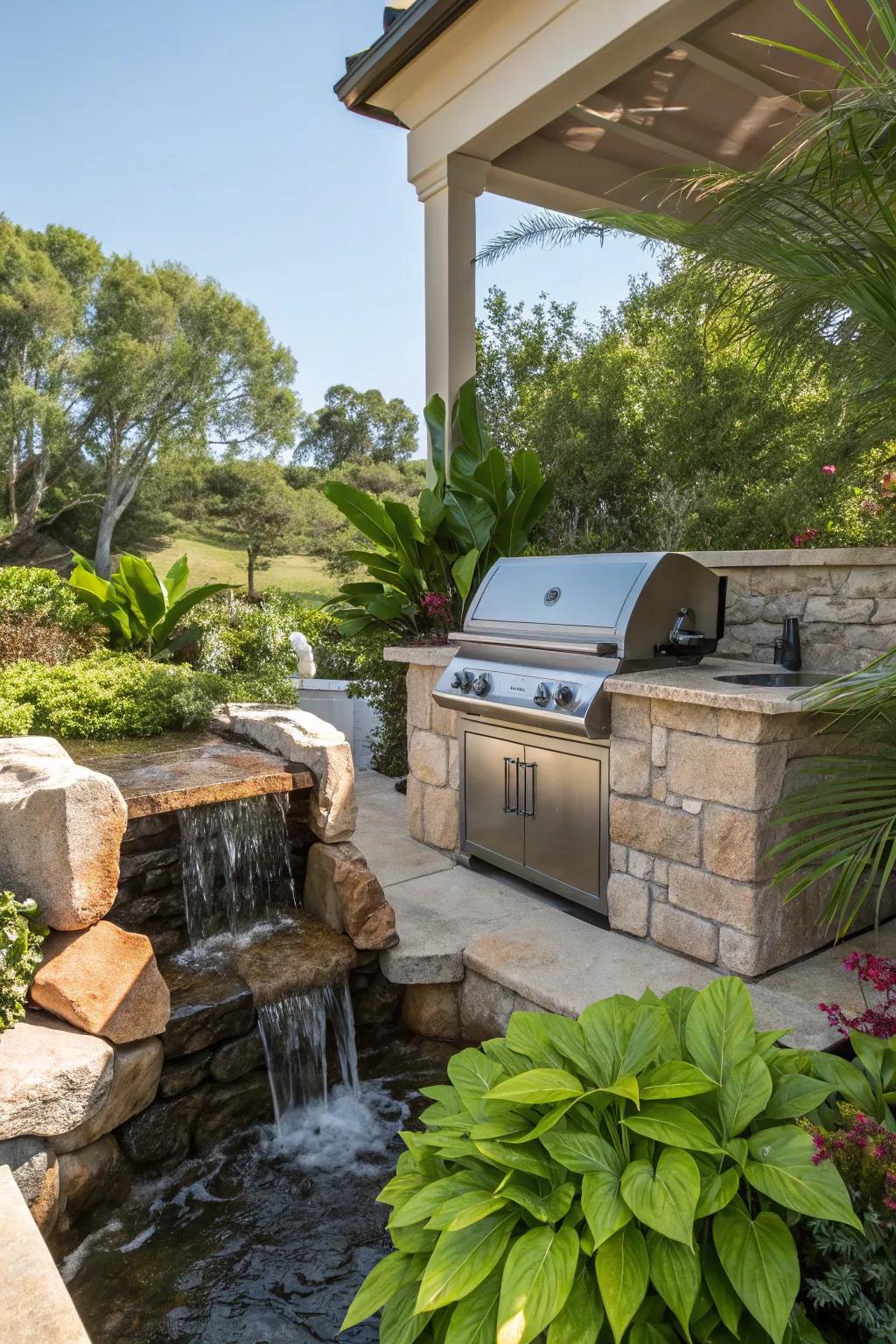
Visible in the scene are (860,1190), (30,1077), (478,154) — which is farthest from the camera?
(478,154)

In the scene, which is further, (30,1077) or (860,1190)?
(30,1077)

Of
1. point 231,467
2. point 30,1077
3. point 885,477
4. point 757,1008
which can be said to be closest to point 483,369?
point 885,477

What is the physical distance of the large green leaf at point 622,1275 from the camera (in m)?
1.24

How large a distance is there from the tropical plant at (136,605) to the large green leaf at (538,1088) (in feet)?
15.3

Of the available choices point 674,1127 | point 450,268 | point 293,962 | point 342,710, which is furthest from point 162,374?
point 674,1127

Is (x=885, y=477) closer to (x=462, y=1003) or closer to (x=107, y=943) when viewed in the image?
(x=462, y=1003)

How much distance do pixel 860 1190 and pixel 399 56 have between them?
478cm

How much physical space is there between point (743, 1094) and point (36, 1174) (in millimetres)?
1689

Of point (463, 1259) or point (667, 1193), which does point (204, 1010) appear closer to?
point (463, 1259)

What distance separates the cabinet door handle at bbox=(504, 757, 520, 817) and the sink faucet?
1131mm

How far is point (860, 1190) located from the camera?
4.75 feet

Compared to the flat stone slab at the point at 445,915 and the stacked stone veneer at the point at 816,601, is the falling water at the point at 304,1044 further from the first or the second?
the stacked stone veneer at the point at 816,601

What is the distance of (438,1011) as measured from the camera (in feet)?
9.84

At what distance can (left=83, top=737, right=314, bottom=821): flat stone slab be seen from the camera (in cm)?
278
